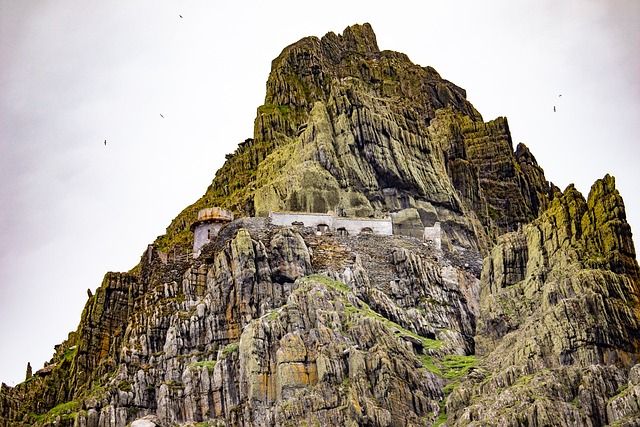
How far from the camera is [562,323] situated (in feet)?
480

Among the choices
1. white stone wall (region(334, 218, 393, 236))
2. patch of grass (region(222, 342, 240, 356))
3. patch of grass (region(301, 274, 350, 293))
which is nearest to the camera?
patch of grass (region(222, 342, 240, 356))

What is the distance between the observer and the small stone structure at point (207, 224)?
622 ft

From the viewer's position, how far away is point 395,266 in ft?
586

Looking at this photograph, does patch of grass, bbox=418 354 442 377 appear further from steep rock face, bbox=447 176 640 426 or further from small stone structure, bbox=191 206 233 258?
small stone structure, bbox=191 206 233 258

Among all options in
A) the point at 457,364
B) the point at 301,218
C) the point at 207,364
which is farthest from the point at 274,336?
the point at 301,218

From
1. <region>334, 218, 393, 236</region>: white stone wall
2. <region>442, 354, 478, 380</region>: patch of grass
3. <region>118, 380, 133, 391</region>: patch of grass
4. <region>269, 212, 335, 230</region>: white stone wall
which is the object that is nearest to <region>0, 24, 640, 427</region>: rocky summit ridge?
<region>118, 380, 133, 391</region>: patch of grass

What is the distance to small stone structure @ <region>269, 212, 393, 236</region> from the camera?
18468cm

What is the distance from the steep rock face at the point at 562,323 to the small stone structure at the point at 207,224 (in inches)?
1509

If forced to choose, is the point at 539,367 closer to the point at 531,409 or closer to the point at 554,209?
the point at 531,409

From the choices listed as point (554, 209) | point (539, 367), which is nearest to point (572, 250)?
point (554, 209)

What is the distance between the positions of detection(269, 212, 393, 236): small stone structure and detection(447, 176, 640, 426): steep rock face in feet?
63.8

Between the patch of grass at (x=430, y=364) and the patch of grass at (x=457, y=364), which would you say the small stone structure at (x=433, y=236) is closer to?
the patch of grass at (x=457, y=364)

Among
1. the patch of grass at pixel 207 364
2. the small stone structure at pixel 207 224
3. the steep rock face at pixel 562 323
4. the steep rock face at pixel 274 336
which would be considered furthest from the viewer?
the small stone structure at pixel 207 224

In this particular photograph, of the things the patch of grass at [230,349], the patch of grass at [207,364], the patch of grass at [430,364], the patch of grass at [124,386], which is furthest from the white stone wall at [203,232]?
the patch of grass at [430,364]
